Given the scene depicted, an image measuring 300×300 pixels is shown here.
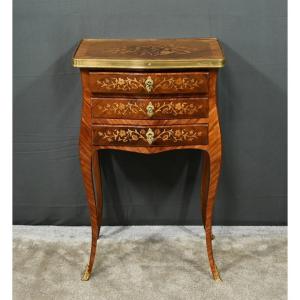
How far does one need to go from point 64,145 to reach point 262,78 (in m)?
1.02

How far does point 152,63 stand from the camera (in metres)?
1.97

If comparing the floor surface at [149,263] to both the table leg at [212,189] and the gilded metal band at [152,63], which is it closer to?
the table leg at [212,189]

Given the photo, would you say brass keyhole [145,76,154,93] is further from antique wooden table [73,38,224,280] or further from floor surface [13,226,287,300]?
floor surface [13,226,287,300]

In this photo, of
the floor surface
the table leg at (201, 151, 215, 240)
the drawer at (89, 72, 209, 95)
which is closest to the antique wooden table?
the drawer at (89, 72, 209, 95)

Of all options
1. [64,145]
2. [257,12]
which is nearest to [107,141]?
[64,145]

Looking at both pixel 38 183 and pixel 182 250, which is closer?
pixel 182 250

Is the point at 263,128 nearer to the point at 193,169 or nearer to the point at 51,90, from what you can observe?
the point at 193,169

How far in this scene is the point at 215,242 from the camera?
2520mm

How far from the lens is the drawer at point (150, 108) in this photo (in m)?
2.03

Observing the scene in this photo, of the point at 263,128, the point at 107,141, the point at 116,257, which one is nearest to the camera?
the point at 107,141

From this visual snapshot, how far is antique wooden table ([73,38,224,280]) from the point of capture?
6.56 feet

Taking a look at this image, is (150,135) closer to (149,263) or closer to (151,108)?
(151,108)

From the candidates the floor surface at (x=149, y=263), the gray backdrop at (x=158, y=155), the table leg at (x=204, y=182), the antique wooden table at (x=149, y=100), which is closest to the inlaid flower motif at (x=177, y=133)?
the antique wooden table at (x=149, y=100)

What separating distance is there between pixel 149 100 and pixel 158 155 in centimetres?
60
